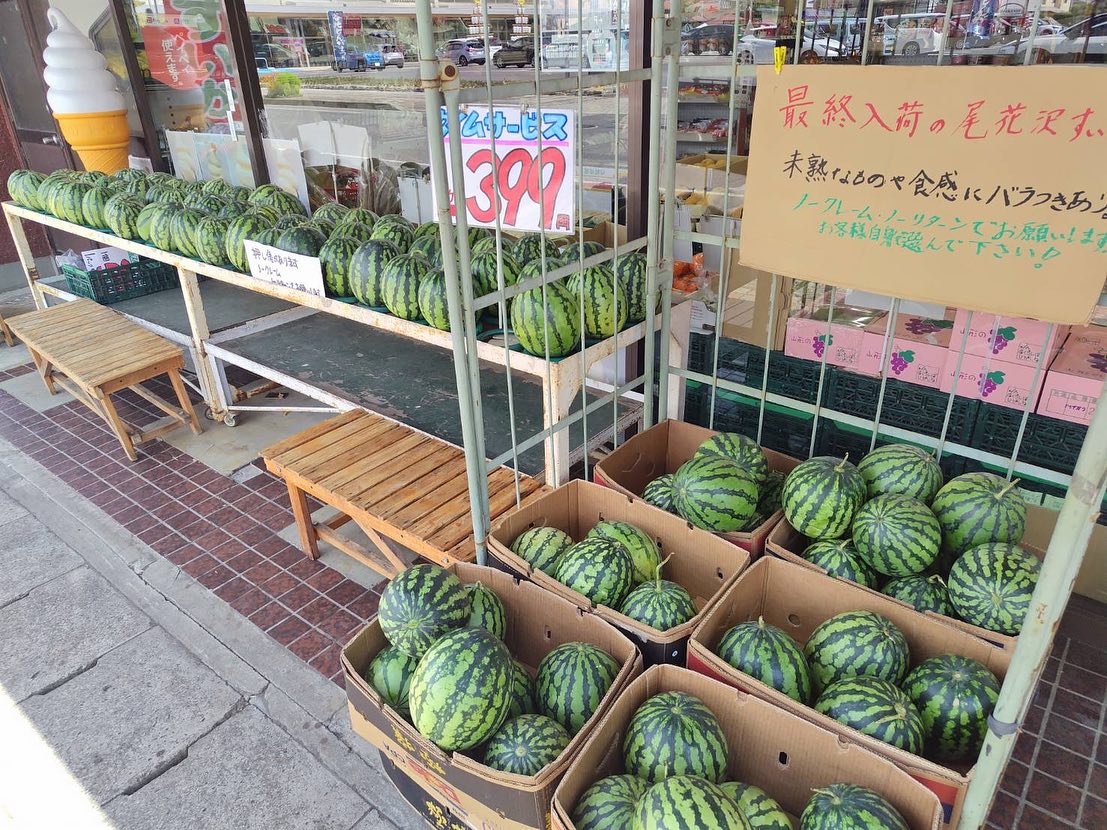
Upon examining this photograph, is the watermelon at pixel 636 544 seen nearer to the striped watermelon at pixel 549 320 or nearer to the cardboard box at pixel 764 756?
the cardboard box at pixel 764 756

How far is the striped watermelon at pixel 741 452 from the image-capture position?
2.51m

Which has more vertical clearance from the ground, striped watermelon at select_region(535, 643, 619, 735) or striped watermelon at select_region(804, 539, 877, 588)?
striped watermelon at select_region(804, 539, 877, 588)

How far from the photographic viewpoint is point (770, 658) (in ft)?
6.37

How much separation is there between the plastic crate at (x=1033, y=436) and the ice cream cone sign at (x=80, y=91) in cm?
666

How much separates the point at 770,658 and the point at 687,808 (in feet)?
1.81

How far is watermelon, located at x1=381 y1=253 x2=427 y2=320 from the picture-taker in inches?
124

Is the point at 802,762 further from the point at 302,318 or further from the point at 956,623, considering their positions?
the point at 302,318

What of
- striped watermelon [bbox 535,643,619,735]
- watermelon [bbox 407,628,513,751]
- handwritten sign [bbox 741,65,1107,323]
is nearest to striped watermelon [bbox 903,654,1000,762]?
striped watermelon [bbox 535,643,619,735]

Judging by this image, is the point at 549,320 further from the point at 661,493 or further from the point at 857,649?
the point at 857,649

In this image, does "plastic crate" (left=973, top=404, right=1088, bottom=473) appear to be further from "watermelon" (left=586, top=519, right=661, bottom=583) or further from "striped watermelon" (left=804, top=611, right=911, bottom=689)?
"watermelon" (left=586, top=519, right=661, bottom=583)

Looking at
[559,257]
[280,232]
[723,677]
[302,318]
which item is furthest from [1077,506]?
[302,318]

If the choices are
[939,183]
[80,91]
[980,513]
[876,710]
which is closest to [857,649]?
[876,710]

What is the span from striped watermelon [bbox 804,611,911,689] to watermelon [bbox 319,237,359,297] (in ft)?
8.54

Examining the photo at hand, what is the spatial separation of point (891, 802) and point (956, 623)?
0.55m
